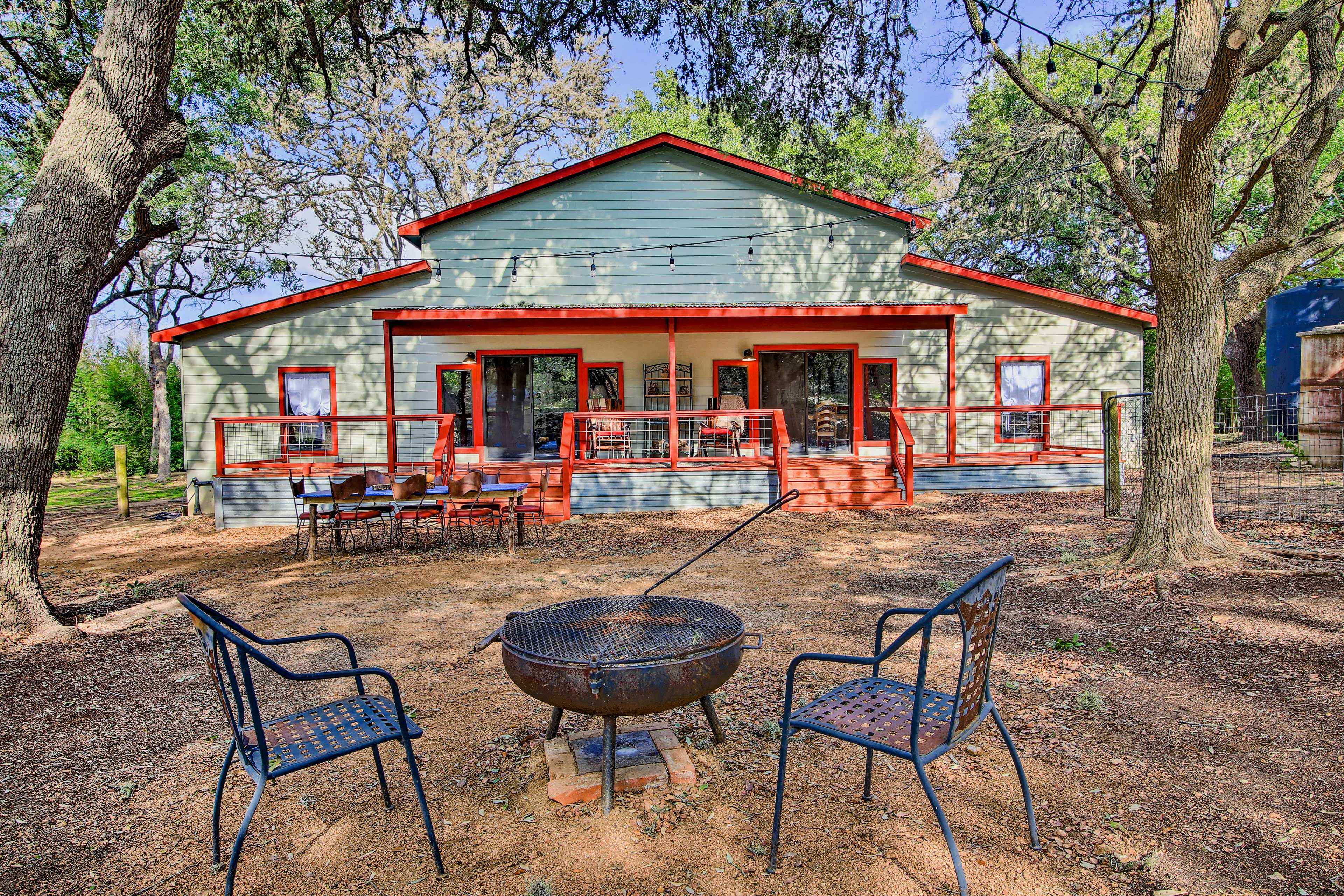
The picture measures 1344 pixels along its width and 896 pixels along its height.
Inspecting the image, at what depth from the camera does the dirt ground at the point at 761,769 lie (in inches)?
101

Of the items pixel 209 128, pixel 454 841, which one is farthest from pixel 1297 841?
pixel 209 128

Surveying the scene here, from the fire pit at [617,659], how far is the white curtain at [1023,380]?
12485 mm

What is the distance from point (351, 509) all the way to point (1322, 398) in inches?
549

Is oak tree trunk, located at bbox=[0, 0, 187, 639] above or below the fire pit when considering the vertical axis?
above

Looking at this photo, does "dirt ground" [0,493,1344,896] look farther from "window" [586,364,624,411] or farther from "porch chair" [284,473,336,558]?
"window" [586,364,624,411]

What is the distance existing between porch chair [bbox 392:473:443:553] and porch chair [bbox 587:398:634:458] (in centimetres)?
326

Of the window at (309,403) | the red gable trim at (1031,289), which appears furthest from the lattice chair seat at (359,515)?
the red gable trim at (1031,289)

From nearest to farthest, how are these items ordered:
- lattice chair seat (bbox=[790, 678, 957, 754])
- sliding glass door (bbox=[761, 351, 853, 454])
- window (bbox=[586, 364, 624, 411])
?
lattice chair seat (bbox=[790, 678, 957, 754]) < window (bbox=[586, 364, 624, 411]) < sliding glass door (bbox=[761, 351, 853, 454])

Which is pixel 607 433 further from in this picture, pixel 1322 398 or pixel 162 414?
pixel 162 414

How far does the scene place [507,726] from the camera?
3789 millimetres

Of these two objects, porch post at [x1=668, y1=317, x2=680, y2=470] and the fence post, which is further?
porch post at [x1=668, y1=317, x2=680, y2=470]

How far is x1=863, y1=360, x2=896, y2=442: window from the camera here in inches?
554

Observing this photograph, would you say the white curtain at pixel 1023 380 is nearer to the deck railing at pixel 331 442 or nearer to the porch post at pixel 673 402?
the porch post at pixel 673 402

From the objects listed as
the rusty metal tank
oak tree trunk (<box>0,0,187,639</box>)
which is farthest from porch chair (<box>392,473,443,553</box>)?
the rusty metal tank
